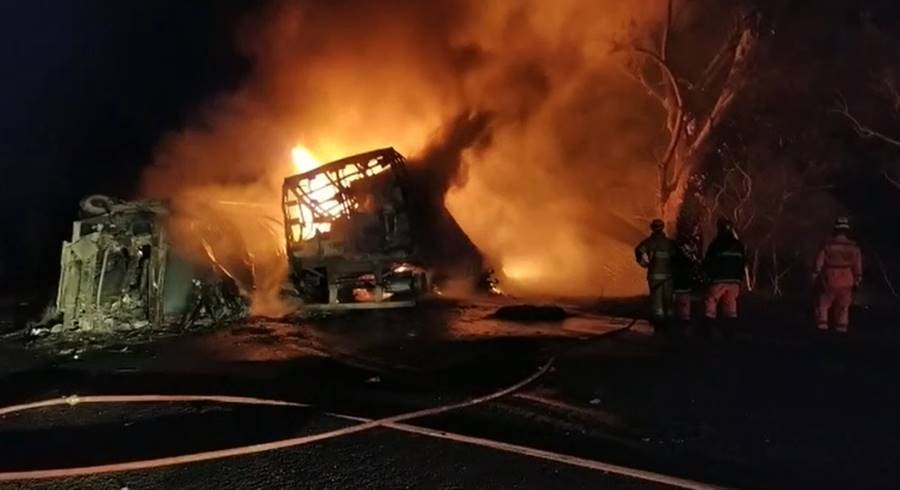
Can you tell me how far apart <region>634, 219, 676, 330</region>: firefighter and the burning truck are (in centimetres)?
467

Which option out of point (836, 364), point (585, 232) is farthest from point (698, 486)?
point (585, 232)

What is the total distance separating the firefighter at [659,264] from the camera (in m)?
10.4

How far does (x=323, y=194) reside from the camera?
43.6 ft

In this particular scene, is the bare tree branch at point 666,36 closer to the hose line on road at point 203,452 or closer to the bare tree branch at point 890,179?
Result: the bare tree branch at point 890,179

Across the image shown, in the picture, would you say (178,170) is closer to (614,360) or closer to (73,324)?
(73,324)

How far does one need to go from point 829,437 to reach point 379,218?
9.31 m

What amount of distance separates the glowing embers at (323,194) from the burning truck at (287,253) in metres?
0.02

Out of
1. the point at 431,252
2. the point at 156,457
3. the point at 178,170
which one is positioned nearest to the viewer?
the point at 156,457

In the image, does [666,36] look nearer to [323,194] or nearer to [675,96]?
[675,96]

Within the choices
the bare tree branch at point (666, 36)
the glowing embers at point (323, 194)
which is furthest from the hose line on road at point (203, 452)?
the bare tree branch at point (666, 36)

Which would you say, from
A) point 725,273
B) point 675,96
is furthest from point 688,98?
point 725,273

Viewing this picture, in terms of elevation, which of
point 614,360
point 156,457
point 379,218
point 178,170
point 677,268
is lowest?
point 156,457

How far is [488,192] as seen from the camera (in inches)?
870

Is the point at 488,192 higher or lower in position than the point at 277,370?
higher
